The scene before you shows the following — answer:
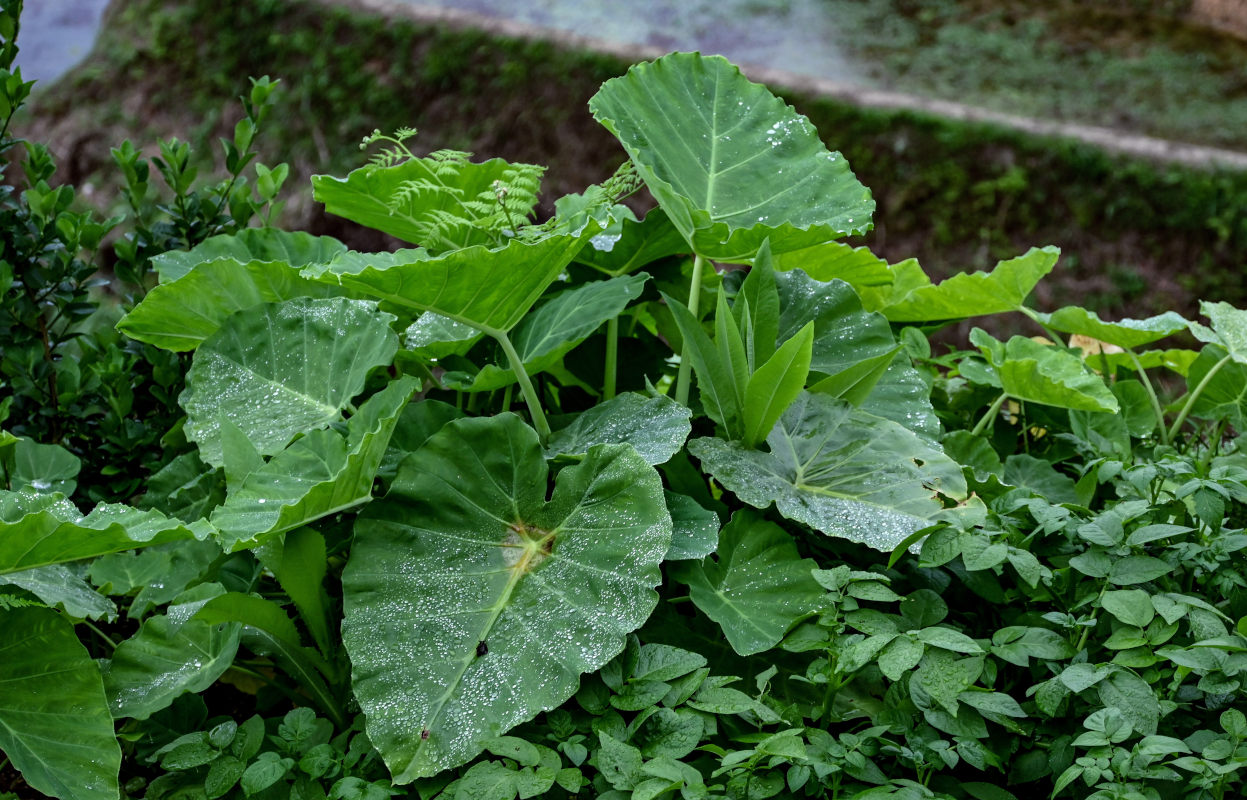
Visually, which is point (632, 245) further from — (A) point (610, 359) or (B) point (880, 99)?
(B) point (880, 99)

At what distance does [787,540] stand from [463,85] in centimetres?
415

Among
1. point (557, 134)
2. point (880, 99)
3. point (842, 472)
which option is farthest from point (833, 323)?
point (557, 134)

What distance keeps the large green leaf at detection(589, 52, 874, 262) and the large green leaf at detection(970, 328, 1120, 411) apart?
10.7 inches

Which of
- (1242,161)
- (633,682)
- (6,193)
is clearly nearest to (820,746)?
(633,682)

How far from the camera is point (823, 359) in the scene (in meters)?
1.25

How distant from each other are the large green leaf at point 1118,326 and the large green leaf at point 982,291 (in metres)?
0.06

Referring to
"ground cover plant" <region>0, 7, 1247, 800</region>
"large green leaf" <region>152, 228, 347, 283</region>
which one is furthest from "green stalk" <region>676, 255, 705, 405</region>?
"large green leaf" <region>152, 228, 347, 283</region>

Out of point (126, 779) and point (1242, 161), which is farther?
point (1242, 161)

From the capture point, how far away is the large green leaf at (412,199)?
4.11 feet

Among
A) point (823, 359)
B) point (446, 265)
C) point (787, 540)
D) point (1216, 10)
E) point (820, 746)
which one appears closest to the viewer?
point (820, 746)

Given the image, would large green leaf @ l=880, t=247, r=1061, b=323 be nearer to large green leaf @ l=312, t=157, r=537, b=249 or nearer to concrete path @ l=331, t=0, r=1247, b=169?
large green leaf @ l=312, t=157, r=537, b=249

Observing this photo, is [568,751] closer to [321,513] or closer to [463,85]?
[321,513]

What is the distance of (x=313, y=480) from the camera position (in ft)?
3.43

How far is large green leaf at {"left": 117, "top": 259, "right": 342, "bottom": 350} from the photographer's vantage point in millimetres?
1188
